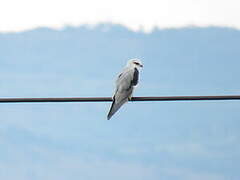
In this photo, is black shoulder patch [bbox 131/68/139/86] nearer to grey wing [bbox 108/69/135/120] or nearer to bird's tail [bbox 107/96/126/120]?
grey wing [bbox 108/69/135/120]

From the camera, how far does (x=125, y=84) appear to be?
1009 cm

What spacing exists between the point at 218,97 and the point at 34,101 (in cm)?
203

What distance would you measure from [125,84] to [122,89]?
259 millimetres

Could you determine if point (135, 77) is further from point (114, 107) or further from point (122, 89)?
point (114, 107)

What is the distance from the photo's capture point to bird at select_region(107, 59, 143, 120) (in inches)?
365

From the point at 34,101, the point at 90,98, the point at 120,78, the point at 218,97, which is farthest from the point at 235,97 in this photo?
the point at 120,78

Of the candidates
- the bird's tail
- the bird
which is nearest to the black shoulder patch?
the bird

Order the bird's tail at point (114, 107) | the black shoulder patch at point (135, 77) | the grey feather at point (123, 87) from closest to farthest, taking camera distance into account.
Answer: the bird's tail at point (114, 107)
the grey feather at point (123, 87)
the black shoulder patch at point (135, 77)

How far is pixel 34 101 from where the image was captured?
283 inches

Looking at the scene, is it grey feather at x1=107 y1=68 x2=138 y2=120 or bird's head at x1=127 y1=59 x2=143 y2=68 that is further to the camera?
bird's head at x1=127 y1=59 x2=143 y2=68

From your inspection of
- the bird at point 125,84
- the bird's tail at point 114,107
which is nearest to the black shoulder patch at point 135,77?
the bird at point 125,84

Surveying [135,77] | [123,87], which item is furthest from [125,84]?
[135,77]

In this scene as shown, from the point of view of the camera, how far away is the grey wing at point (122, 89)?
30.3 feet

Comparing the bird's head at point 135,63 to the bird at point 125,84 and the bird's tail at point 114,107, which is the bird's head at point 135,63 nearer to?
the bird at point 125,84
